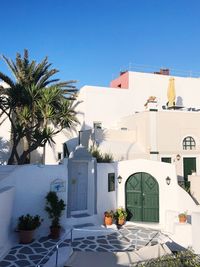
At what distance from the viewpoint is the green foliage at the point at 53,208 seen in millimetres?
13602

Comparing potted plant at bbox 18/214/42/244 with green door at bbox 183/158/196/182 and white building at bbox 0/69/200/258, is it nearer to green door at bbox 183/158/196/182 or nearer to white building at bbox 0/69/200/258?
white building at bbox 0/69/200/258

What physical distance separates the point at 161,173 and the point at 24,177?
8270 mm

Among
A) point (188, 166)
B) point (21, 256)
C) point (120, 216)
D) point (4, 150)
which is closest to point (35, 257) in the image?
point (21, 256)

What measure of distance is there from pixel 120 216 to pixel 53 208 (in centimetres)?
429

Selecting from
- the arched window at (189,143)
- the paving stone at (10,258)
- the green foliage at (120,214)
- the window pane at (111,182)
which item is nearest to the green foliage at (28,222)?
the paving stone at (10,258)

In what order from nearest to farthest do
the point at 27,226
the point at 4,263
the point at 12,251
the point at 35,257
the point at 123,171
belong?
the point at 4,263, the point at 35,257, the point at 12,251, the point at 27,226, the point at 123,171

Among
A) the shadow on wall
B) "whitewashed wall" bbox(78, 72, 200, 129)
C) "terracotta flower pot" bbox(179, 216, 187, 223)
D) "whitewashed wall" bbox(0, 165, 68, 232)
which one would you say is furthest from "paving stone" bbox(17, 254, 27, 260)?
"whitewashed wall" bbox(78, 72, 200, 129)

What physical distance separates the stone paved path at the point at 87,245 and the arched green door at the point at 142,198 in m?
1.28

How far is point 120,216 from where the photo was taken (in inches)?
618

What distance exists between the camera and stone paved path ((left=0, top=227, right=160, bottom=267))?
1080 cm

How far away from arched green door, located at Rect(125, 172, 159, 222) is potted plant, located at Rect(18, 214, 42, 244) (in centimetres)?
609

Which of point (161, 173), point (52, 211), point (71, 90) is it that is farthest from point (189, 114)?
point (52, 211)

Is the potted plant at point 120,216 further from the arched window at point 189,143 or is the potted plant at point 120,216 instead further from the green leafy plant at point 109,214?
the arched window at point 189,143

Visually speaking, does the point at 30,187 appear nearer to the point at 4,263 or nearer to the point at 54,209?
the point at 54,209
